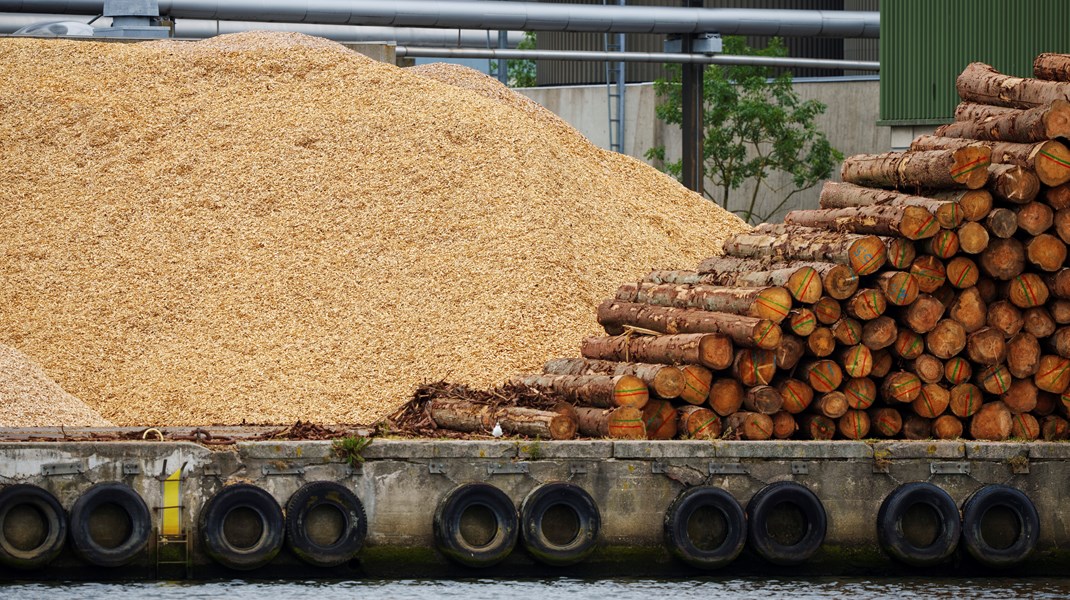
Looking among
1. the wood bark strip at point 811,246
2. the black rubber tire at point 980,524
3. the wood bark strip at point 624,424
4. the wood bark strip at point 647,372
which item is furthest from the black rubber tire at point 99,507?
the black rubber tire at point 980,524

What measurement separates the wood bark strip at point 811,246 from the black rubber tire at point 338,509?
4468 mm

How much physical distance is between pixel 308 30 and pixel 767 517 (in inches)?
989

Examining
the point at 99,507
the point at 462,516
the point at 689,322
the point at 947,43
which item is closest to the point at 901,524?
the point at 689,322

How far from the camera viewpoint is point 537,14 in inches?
1249

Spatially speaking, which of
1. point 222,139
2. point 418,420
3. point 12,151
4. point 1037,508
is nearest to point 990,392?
point 1037,508

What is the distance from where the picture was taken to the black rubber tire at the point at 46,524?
43.2ft

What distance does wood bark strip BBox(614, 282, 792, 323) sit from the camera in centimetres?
1423

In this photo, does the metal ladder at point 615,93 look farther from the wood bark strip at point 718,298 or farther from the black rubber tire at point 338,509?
the black rubber tire at point 338,509

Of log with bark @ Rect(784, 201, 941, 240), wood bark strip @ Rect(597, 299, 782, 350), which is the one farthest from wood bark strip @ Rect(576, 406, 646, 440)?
log with bark @ Rect(784, 201, 941, 240)

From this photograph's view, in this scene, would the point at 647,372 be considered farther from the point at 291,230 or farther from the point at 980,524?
the point at 291,230

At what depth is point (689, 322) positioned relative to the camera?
14898 millimetres

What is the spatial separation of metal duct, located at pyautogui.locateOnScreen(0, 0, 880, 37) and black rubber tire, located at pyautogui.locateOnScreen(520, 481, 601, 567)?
1765cm

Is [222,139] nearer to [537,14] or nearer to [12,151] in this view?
[12,151]

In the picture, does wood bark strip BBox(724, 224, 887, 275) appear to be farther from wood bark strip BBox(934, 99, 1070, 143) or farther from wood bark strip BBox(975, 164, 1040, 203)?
wood bark strip BBox(934, 99, 1070, 143)
